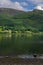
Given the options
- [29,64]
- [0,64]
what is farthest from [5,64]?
[29,64]

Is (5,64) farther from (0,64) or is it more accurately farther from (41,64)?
(41,64)

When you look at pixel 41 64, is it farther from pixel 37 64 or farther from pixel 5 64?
pixel 5 64

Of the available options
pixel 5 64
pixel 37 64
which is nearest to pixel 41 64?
pixel 37 64

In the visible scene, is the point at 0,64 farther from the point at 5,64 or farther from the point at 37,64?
the point at 37,64

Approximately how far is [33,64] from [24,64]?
0.87m

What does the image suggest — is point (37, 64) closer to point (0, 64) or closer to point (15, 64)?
point (15, 64)

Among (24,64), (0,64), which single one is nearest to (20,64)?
(24,64)

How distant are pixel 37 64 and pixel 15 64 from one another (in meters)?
2.12

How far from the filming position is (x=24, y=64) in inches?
893

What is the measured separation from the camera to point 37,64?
22.8m

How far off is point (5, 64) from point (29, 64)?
2294 millimetres

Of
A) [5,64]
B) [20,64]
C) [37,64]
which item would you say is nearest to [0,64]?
[5,64]

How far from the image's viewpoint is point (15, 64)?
2264 cm

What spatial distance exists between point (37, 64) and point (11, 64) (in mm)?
2517
